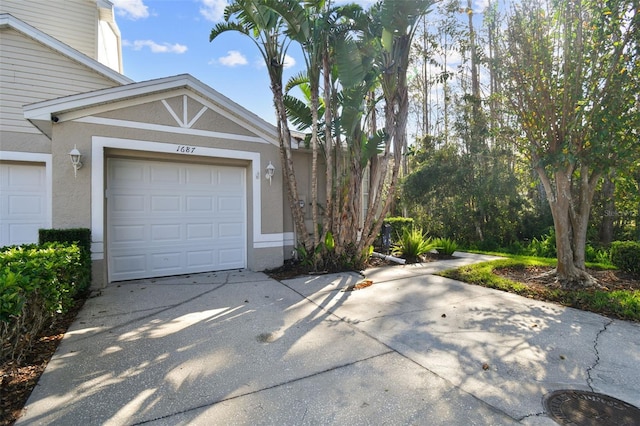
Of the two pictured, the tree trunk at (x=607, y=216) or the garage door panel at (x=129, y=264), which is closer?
the garage door panel at (x=129, y=264)

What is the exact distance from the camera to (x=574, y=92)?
195 inches

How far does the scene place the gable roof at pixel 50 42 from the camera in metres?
7.00

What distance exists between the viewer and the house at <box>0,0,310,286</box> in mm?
5344

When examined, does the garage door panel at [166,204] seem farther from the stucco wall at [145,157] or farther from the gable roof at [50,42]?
the gable roof at [50,42]

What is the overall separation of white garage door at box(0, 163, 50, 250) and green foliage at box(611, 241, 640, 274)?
11.8m

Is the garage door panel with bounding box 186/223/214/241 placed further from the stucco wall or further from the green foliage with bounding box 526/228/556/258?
the green foliage with bounding box 526/228/556/258

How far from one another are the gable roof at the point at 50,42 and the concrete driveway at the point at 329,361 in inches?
244

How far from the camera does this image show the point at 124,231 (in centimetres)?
597

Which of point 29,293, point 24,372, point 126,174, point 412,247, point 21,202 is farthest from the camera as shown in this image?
point 412,247

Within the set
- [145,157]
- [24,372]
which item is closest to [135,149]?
[145,157]

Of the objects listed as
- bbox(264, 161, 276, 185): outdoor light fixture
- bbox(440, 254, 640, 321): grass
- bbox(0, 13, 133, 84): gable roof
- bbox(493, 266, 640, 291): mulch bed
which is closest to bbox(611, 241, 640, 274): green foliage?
bbox(493, 266, 640, 291): mulch bed

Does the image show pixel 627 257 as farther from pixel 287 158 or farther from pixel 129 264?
pixel 129 264

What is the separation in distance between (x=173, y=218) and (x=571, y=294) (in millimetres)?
7040

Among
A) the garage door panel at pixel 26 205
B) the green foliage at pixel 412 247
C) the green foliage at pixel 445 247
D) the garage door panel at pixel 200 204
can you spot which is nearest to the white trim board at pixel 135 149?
the garage door panel at pixel 200 204
